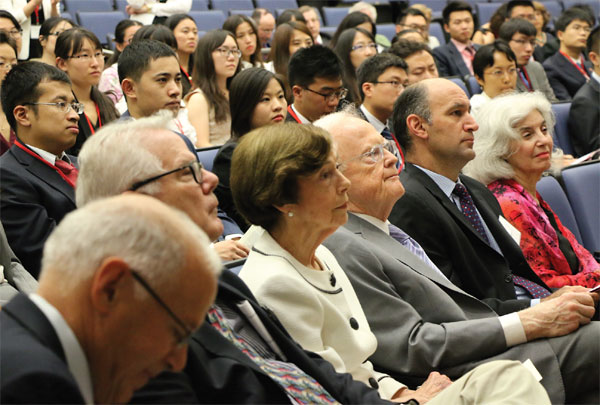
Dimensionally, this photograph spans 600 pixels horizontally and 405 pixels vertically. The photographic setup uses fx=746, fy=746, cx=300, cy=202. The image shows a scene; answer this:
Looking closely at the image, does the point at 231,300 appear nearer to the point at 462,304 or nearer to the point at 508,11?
the point at 462,304

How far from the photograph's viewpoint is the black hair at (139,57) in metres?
3.55

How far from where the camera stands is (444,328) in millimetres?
1965

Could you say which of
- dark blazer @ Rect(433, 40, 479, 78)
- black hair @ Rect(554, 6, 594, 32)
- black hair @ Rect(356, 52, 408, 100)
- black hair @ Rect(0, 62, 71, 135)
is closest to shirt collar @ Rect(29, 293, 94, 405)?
black hair @ Rect(0, 62, 71, 135)

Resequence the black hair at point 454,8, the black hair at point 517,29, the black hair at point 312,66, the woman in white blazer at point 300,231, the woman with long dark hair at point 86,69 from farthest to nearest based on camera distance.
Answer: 1. the black hair at point 454,8
2. the black hair at point 517,29
3. the woman with long dark hair at point 86,69
4. the black hair at point 312,66
5. the woman in white blazer at point 300,231

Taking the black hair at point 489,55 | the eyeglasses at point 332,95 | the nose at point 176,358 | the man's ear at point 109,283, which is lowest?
the black hair at point 489,55

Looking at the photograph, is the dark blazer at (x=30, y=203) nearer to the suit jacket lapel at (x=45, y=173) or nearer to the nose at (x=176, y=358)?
the suit jacket lapel at (x=45, y=173)

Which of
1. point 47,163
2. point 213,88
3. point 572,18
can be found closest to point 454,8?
point 572,18

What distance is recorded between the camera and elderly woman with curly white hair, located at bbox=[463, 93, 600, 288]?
9.08ft

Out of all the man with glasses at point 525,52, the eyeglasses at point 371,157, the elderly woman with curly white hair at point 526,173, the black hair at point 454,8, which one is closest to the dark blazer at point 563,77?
the man with glasses at point 525,52

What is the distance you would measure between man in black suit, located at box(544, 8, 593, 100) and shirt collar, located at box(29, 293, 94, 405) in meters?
5.92

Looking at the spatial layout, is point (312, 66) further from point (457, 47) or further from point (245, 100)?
point (457, 47)

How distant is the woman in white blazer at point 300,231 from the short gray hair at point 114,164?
257mm

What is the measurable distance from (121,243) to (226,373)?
17.4 inches

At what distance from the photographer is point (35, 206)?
2.55 m
